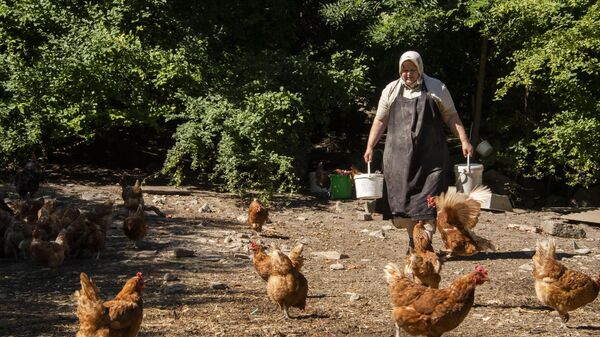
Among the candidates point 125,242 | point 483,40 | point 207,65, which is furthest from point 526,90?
point 125,242

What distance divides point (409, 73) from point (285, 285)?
8.91 ft

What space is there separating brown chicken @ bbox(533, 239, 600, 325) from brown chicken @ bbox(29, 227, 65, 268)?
188 inches

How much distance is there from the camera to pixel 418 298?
19.6ft

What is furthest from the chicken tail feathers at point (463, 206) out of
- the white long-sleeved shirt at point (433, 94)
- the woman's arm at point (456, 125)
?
the white long-sleeved shirt at point (433, 94)

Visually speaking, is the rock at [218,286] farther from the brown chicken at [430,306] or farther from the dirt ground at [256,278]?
the brown chicken at [430,306]

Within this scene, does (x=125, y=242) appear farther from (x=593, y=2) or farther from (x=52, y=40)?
(x=593, y=2)

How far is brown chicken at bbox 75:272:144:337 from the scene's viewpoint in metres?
5.56

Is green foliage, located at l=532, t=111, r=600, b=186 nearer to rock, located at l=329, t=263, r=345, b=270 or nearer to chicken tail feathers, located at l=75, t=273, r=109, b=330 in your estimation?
rock, located at l=329, t=263, r=345, b=270

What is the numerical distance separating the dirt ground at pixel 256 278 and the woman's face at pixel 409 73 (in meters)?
2.04

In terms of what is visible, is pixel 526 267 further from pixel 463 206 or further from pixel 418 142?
pixel 418 142

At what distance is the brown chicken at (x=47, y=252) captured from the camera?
8.39 m

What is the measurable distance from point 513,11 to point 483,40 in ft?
5.49

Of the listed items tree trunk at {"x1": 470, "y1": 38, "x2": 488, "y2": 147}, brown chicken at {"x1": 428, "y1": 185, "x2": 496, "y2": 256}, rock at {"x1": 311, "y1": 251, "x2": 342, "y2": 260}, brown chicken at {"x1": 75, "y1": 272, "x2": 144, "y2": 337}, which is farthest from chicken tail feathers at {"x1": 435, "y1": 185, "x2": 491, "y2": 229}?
tree trunk at {"x1": 470, "y1": 38, "x2": 488, "y2": 147}

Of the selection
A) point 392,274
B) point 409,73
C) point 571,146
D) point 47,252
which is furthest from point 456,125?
point 571,146
